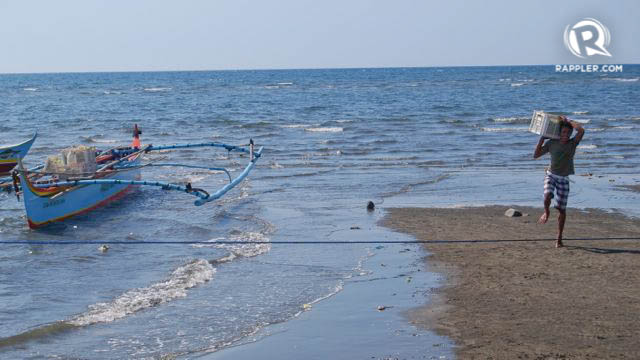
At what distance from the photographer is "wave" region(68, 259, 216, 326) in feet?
27.6

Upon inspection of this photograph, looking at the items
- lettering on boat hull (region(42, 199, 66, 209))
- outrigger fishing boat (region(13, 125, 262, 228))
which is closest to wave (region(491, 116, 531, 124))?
outrigger fishing boat (region(13, 125, 262, 228))

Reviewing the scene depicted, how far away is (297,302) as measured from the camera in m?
8.71

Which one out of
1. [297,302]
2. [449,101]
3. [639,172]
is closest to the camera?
[297,302]

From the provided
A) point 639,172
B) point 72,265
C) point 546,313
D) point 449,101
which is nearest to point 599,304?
point 546,313

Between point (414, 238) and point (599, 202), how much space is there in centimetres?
459

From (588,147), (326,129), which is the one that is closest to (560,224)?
(588,147)

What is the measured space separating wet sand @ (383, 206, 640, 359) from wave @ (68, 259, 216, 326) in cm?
284

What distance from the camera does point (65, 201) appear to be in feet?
46.2

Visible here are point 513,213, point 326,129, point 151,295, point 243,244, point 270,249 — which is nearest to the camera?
point 151,295

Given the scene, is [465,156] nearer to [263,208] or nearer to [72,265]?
[263,208]

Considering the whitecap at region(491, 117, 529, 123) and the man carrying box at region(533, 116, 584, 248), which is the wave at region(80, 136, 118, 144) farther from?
the man carrying box at region(533, 116, 584, 248)

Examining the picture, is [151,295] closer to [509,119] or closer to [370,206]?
[370,206]

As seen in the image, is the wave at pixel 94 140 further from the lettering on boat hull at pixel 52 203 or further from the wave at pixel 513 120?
the wave at pixel 513 120

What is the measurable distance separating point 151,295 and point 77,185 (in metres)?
5.95
